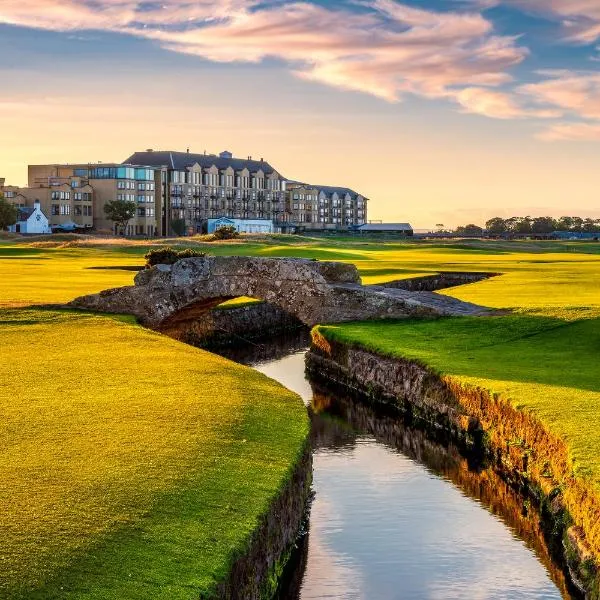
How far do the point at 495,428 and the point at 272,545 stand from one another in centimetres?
984

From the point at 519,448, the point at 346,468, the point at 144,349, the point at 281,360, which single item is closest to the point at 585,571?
the point at 519,448

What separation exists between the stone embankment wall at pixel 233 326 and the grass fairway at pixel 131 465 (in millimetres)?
12971

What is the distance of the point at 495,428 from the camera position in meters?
24.9

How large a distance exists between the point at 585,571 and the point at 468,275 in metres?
56.5

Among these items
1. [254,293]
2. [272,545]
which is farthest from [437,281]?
[272,545]

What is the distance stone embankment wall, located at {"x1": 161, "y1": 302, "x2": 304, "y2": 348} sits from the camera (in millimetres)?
46000

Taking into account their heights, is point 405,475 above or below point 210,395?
below

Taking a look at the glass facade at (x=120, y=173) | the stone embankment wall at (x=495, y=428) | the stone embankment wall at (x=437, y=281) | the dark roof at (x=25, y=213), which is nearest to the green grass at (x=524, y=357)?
the stone embankment wall at (x=495, y=428)

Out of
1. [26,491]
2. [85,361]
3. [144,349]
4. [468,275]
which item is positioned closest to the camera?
[26,491]

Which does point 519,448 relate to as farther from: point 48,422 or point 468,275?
point 468,275

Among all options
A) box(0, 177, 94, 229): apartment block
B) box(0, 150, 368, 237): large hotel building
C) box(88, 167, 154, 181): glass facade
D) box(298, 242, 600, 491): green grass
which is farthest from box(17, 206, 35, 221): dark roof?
box(298, 242, 600, 491): green grass

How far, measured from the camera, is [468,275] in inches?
2844

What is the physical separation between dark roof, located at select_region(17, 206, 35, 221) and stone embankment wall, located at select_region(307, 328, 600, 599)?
14004 cm

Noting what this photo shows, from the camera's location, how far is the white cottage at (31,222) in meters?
169
